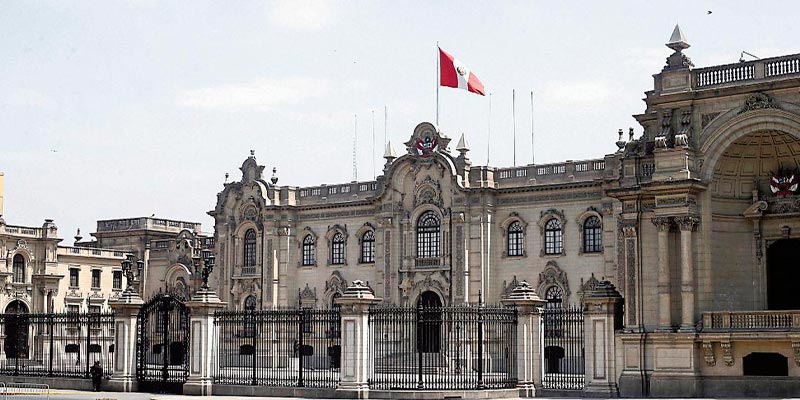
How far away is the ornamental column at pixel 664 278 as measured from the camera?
39500mm

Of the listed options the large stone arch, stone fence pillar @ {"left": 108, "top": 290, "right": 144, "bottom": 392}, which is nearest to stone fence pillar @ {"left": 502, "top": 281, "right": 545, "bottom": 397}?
the large stone arch

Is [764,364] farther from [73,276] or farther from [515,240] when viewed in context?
[73,276]

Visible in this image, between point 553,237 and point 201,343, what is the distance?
25374 millimetres

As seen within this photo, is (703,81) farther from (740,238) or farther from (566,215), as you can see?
(566,215)

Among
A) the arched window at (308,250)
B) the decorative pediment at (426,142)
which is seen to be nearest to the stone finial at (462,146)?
the decorative pediment at (426,142)

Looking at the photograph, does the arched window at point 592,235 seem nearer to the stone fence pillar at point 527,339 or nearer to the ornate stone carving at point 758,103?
the ornate stone carving at point 758,103

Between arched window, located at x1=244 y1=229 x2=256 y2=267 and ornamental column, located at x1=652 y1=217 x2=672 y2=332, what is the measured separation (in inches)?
1358

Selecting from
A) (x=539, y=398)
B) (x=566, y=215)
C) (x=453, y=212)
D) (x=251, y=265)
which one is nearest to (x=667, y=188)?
(x=539, y=398)

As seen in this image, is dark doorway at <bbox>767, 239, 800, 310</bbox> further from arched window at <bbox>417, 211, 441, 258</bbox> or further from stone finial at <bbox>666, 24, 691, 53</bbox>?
arched window at <bbox>417, 211, 441, 258</bbox>

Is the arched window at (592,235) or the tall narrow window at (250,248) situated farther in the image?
the tall narrow window at (250,248)

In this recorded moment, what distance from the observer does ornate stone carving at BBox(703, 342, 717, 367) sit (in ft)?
126

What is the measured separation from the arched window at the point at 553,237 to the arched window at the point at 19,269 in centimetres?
3573

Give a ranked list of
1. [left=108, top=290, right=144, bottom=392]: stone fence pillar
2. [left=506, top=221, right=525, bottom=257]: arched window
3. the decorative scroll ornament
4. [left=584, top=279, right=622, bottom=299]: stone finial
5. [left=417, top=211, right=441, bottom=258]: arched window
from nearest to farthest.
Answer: [left=584, top=279, right=622, bottom=299]: stone finial → [left=108, top=290, right=144, bottom=392]: stone fence pillar → the decorative scroll ornament → [left=506, top=221, right=525, bottom=257]: arched window → [left=417, top=211, right=441, bottom=258]: arched window

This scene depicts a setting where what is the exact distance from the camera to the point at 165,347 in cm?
3881
